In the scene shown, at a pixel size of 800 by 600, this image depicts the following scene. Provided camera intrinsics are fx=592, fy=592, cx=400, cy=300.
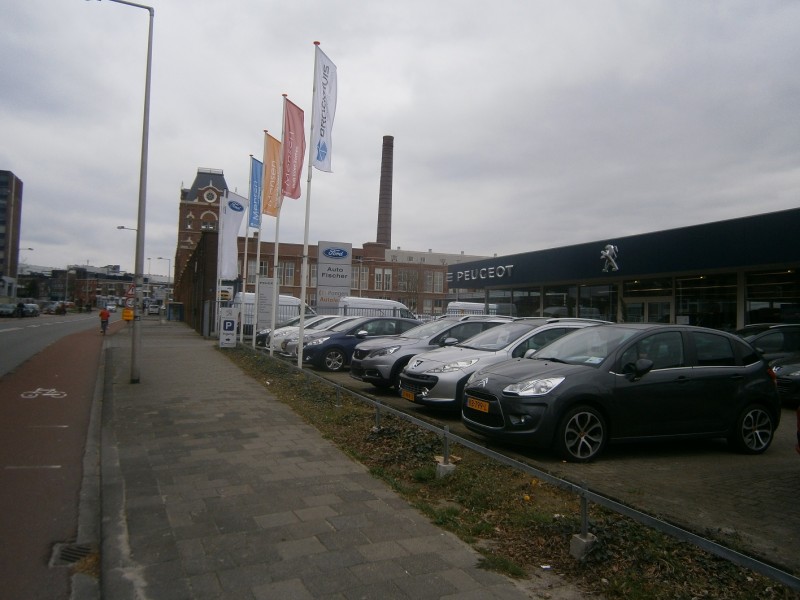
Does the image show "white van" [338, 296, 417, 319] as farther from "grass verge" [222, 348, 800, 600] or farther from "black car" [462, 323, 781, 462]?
"grass verge" [222, 348, 800, 600]

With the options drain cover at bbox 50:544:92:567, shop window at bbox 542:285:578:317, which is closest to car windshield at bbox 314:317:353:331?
shop window at bbox 542:285:578:317

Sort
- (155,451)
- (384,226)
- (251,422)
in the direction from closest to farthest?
(155,451) < (251,422) < (384,226)

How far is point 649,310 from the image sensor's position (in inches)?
791

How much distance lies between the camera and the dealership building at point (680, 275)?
49.1 feet

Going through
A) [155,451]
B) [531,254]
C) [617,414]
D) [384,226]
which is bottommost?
[155,451]

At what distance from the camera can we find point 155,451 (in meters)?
6.86

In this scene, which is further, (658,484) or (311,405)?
(311,405)

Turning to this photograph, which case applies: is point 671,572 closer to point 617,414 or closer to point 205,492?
point 617,414

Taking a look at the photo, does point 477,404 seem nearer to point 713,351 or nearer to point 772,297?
point 713,351

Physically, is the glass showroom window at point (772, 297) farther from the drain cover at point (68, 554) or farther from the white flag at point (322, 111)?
the drain cover at point (68, 554)

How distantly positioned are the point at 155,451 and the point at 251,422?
1803mm

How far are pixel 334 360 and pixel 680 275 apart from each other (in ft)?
37.0

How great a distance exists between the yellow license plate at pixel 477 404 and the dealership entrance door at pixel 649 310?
14445mm

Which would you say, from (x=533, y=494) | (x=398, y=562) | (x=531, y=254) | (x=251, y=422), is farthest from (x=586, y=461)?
(x=531, y=254)
